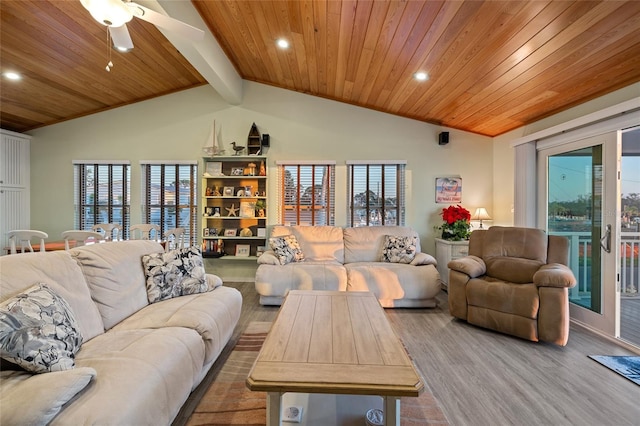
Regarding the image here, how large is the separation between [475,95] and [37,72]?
5.34m

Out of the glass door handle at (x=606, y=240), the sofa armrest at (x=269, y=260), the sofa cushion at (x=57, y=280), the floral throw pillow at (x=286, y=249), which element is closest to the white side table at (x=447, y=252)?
the glass door handle at (x=606, y=240)

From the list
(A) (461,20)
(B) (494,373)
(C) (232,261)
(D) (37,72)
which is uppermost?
(D) (37,72)

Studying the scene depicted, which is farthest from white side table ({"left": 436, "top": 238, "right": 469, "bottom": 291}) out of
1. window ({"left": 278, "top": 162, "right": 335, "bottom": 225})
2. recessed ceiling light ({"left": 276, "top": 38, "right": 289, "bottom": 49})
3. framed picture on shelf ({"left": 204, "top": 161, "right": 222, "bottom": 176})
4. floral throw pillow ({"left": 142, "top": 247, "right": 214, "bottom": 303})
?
framed picture on shelf ({"left": 204, "top": 161, "right": 222, "bottom": 176})

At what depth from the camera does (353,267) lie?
3688 millimetres

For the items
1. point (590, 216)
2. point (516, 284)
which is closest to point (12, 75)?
point (516, 284)

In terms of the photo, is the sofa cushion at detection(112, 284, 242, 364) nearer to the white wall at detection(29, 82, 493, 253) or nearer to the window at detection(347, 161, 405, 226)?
the white wall at detection(29, 82, 493, 253)

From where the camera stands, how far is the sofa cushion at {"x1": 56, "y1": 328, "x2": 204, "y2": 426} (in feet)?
3.57

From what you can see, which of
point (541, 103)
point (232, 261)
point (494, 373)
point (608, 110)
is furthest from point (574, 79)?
point (232, 261)

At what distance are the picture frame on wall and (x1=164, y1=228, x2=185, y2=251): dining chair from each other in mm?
4027

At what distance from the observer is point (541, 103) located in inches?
128

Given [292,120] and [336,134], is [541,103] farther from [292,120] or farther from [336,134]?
[292,120]

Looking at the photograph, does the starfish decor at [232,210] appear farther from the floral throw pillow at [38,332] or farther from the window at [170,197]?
the floral throw pillow at [38,332]

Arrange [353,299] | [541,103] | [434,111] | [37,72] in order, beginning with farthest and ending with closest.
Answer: [434,111], [37,72], [541,103], [353,299]

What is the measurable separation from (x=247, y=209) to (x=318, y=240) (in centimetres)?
133
